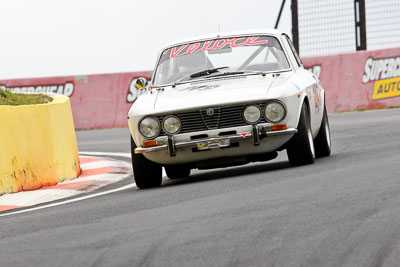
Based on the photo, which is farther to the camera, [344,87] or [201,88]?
[344,87]

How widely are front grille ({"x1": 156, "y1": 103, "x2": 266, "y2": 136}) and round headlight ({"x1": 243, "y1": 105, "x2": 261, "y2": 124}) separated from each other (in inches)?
1.4

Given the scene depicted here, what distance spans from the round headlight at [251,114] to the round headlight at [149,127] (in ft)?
2.43

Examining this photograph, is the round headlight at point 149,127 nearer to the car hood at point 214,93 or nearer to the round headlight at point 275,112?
the car hood at point 214,93

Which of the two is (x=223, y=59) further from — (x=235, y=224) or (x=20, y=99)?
→ (x=235, y=224)

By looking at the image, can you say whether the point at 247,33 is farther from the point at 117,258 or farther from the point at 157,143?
the point at 117,258

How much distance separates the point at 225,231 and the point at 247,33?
4.67 metres

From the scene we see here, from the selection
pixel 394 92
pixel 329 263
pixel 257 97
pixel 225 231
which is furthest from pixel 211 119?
pixel 394 92

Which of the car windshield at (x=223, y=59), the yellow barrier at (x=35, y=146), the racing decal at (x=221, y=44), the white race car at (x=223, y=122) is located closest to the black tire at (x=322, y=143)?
the white race car at (x=223, y=122)

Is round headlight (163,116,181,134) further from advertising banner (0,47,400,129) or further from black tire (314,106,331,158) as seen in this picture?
advertising banner (0,47,400,129)

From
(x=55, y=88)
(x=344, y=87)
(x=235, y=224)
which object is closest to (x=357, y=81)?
(x=344, y=87)

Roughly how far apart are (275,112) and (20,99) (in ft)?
12.6

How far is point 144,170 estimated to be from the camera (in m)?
8.02

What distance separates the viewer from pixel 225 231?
4.72 m

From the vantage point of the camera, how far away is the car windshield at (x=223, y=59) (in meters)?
8.70
